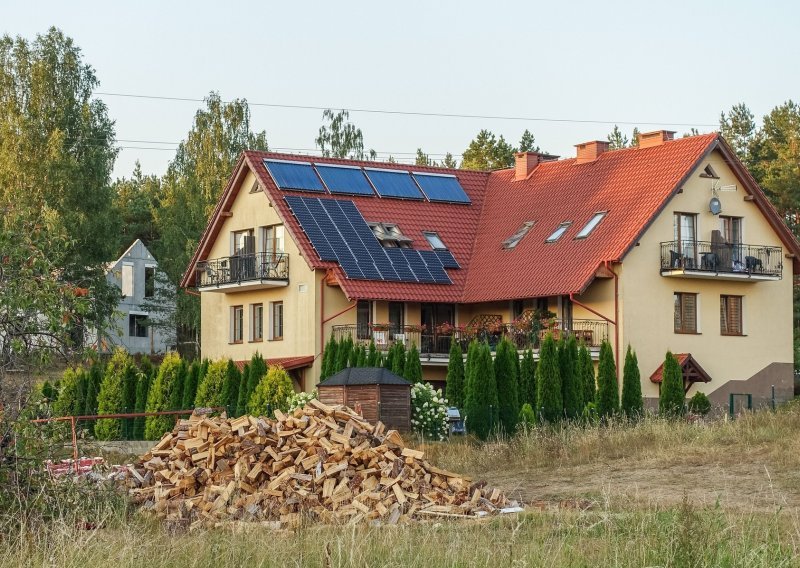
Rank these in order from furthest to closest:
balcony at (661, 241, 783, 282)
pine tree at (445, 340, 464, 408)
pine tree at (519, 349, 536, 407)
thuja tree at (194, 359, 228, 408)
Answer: balcony at (661, 241, 783, 282) < thuja tree at (194, 359, 228, 408) < pine tree at (519, 349, 536, 407) < pine tree at (445, 340, 464, 408)

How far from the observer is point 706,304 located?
46719mm

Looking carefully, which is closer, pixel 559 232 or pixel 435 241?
pixel 559 232

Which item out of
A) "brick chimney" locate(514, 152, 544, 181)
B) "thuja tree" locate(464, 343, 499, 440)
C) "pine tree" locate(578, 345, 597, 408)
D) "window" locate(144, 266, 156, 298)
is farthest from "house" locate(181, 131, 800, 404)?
"window" locate(144, 266, 156, 298)

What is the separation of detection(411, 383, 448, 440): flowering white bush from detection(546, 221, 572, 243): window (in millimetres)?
10332

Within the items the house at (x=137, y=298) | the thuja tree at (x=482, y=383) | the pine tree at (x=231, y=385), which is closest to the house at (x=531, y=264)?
the pine tree at (x=231, y=385)

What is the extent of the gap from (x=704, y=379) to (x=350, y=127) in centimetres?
3337

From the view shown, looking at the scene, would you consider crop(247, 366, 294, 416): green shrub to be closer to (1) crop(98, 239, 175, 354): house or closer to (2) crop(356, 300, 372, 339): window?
(2) crop(356, 300, 372, 339): window

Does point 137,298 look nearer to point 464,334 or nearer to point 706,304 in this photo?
point 464,334

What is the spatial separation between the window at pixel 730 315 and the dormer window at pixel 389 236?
9919mm

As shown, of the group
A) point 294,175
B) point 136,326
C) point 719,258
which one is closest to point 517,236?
point 719,258

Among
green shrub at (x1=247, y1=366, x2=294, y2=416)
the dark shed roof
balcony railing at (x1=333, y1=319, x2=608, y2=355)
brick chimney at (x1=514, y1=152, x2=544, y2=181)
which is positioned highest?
brick chimney at (x1=514, y1=152, x2=544, y2=181)

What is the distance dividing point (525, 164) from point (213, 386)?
14.7 metres

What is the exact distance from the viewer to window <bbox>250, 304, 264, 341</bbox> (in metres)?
49.4

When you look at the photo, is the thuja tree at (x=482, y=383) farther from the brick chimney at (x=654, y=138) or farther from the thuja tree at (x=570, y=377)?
the brick chimney at (x=654, y=138)
